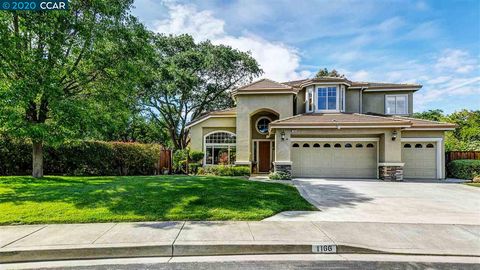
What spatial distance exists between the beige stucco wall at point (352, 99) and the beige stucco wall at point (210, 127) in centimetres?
800

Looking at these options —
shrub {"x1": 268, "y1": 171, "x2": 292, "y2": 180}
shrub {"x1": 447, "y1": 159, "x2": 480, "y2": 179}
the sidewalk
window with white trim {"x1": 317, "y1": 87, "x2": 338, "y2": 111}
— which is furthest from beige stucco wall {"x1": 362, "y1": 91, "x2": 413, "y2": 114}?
the sidewalk

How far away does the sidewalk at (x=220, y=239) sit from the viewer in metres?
4.49

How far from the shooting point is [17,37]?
10250mm

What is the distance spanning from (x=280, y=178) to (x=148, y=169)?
27.3ft

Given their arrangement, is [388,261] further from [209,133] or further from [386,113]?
[386,113]

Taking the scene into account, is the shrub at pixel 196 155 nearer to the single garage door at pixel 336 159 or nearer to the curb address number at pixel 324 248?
the single garage door at pixel 336 159

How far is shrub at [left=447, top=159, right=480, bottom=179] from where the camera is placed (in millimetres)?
15481

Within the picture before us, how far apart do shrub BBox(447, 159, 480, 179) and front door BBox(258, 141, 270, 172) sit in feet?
37.7

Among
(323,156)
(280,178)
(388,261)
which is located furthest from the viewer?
(323,156)

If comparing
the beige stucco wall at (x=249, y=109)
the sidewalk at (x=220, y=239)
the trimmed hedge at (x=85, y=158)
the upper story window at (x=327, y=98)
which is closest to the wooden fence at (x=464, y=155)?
the upper story window at (x=327, y=98)

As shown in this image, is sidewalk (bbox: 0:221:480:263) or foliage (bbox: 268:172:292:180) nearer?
sidewalk (bbox: 0:221:480:263)

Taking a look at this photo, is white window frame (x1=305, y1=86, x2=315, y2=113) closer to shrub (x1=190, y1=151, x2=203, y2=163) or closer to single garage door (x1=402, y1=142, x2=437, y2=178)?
single garage door (x1=402, y1=142, x2=437, y2=178)

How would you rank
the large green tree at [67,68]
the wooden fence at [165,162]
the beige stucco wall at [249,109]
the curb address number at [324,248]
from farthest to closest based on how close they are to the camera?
the wooden fence at [165,162] < the beige stucco wall at [249,109] < the large green tree at [67,68] < the curb address number at [324,248]

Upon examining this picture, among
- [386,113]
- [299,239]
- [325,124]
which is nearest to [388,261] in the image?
[299,239]
